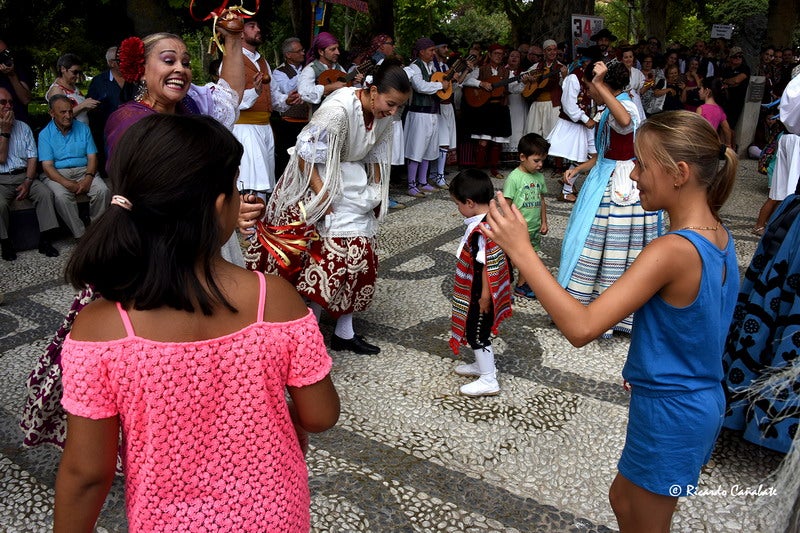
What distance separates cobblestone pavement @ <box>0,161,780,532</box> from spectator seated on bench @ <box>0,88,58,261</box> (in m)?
1.15

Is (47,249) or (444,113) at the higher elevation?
(444,113)

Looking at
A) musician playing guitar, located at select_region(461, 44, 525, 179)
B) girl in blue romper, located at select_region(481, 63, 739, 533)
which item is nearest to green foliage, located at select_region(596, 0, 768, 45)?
musician playing guitar, located at select_region(461, 44, 525, 179)

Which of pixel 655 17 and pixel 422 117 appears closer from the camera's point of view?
pixel 422 117

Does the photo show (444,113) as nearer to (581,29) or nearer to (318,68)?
(318,68)

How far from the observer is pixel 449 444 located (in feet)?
9.50

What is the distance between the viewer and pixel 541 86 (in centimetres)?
948

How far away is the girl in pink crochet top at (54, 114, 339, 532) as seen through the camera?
1.15 meters

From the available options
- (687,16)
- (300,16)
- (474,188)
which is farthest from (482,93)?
(687,16)

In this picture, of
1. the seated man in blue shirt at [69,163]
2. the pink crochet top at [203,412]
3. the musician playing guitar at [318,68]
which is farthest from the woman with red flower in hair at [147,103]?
the musician playing guitar at [318,68]

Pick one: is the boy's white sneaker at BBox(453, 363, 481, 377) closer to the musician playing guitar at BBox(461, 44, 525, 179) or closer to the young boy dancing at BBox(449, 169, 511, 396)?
the young boy dancing at BBox(449, 169, 511, 396)

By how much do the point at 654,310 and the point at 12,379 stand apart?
324 centimetres

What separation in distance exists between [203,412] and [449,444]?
6.03 feet

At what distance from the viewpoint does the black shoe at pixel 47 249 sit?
5.52 metres

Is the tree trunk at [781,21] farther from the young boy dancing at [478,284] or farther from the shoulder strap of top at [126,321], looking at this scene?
the shoulder strap of top at [126,321]
